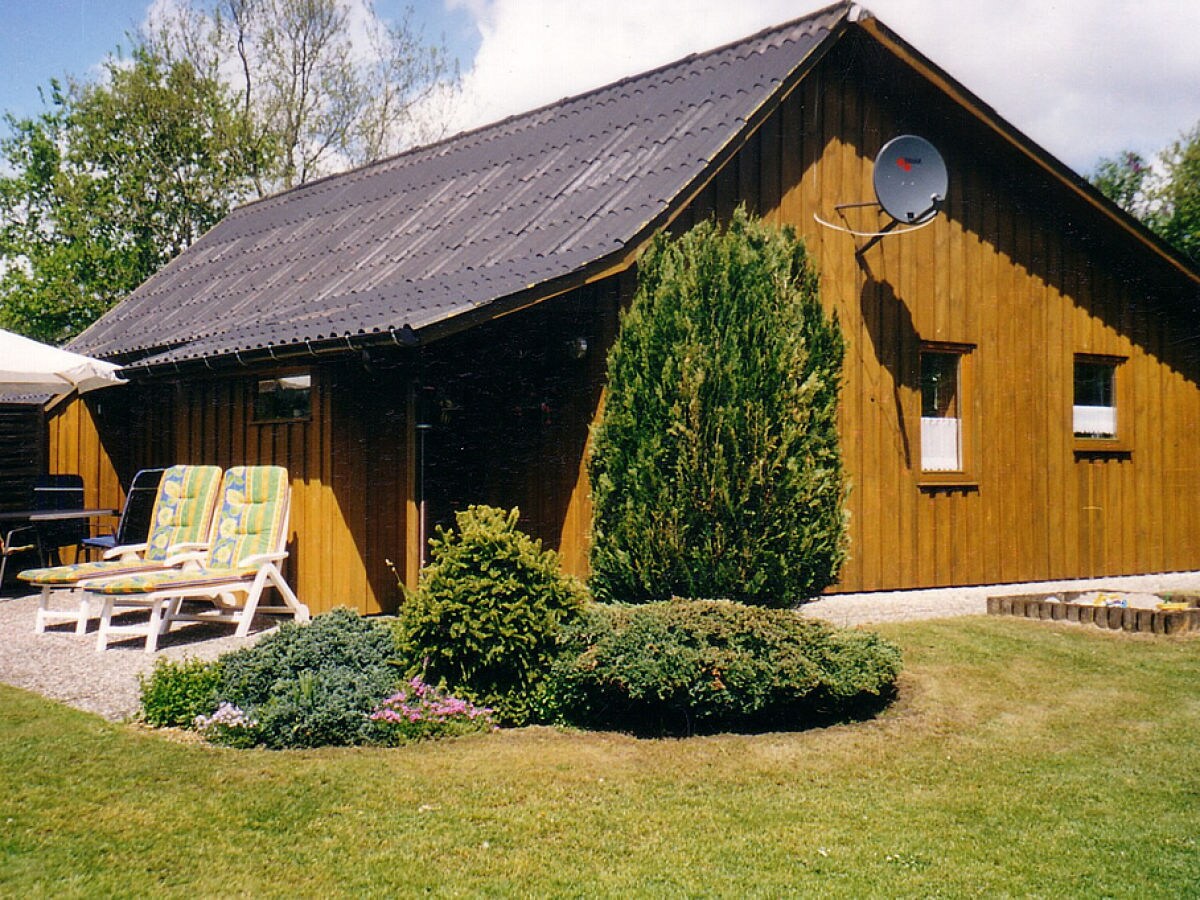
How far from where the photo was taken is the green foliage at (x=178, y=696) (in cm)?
613

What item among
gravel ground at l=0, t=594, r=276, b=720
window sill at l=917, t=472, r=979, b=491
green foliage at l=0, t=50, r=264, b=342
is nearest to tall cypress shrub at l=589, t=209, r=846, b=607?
window sill at l=917, t=472, r=979, b=491

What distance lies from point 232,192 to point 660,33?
16.1m

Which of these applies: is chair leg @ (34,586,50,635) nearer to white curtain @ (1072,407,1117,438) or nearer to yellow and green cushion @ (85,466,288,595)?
yellow and green cushion @ (85,466,288,595)

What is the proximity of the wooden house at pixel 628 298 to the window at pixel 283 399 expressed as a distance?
1.3 inches

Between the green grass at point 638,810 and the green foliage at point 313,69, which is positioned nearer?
the green grass at point 638,810

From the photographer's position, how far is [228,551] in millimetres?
9148

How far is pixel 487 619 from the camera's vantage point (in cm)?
633

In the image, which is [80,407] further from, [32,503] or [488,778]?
[488,778]

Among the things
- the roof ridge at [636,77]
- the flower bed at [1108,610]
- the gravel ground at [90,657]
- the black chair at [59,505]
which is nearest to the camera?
the gravel ground at [90,657]

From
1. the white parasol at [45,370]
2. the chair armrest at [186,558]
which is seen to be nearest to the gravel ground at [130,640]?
the chair armrest at [186,558]

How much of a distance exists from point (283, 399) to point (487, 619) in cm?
457

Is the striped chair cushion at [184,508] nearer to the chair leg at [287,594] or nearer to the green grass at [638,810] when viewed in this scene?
the chair leg at [287,594]

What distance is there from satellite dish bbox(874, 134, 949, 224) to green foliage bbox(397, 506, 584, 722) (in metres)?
5.60

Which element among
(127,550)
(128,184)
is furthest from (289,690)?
(128,184)
